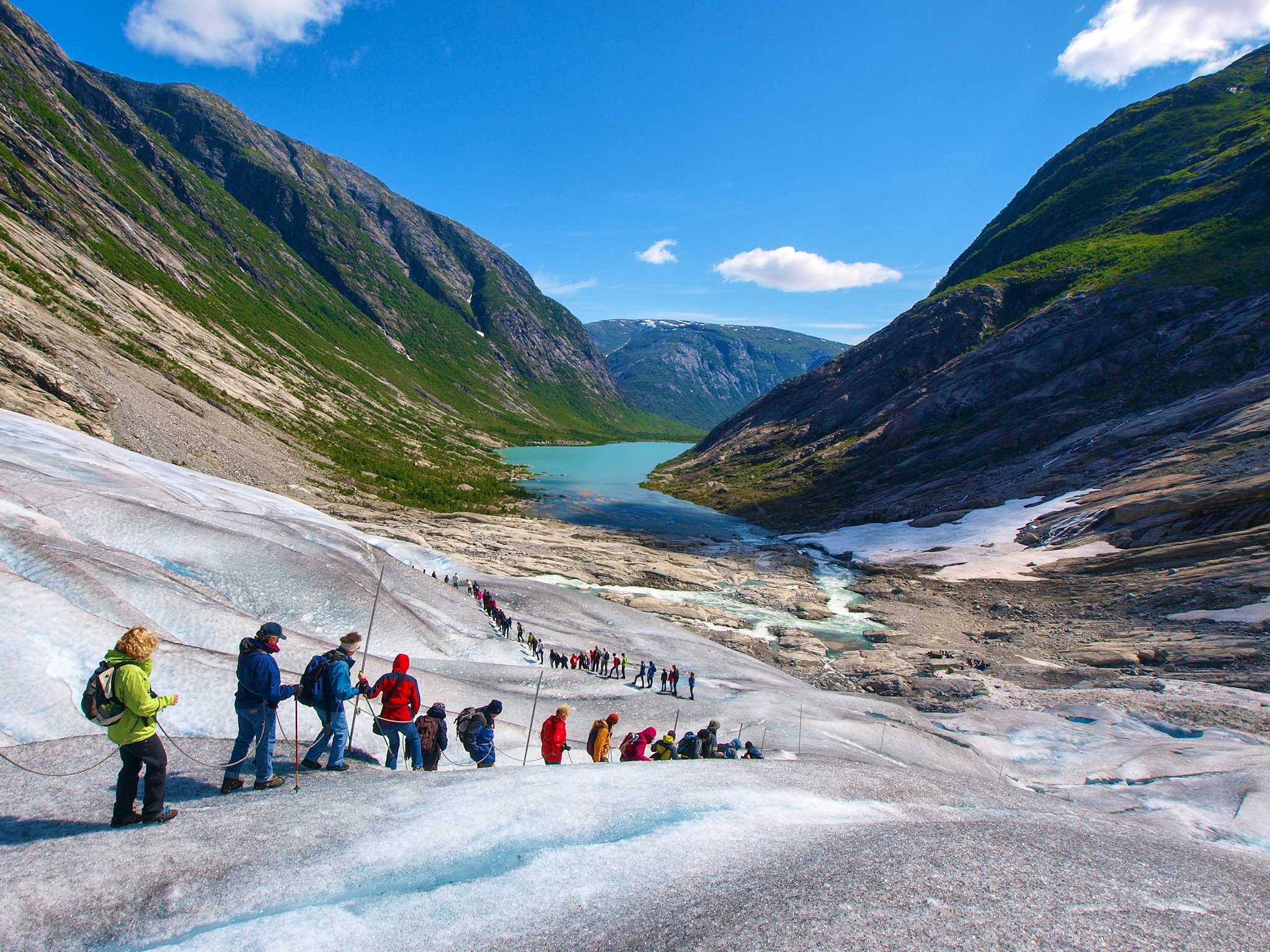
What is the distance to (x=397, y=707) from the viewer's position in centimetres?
968

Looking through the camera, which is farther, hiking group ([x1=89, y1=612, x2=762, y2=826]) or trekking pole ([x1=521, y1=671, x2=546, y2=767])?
trekking pole ([x1=521, y1=671, x2=546, y2=767])

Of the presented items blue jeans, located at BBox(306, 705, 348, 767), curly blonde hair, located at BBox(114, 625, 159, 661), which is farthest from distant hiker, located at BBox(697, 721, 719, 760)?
curly blonde hair, located at BBox(114, 625, 159, 661)

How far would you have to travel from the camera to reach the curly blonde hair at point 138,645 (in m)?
6.17

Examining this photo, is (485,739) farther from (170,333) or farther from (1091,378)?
(170,333)

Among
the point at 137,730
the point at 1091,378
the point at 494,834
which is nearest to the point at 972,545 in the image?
the point at 1091,378

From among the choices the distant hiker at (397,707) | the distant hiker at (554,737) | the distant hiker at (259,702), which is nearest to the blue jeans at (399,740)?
the distant hiker at (397,707)

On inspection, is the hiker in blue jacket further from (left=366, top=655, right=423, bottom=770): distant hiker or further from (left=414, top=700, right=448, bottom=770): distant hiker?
(left=366, top=655, right=423, bottom=770): distant hiker

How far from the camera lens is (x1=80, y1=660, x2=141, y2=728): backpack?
19.4ft

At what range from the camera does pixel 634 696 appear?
20797mm

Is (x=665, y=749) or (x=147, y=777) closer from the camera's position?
(x=147, y=777)

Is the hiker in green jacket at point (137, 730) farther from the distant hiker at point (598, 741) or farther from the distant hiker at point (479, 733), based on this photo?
the distant hiker at point (598, 741)

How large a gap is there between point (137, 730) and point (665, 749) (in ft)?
32.5

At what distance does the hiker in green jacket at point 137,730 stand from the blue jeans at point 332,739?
89.2 inches

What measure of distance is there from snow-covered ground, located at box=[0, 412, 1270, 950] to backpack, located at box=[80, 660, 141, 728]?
4.52 ft
